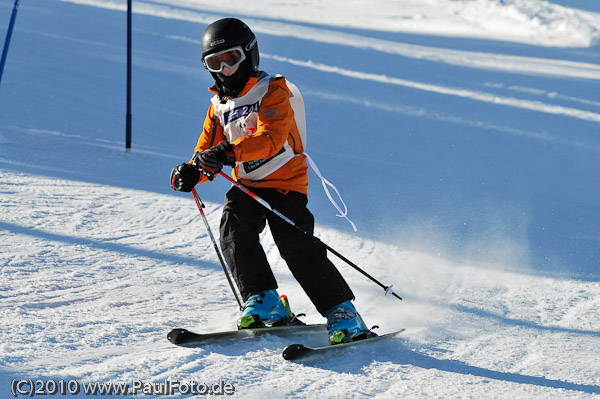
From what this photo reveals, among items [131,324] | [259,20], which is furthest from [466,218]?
[259,20]

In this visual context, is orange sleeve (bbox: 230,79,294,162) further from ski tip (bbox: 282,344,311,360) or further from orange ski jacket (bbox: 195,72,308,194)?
ski tip (bbox: 282,344,311,360)

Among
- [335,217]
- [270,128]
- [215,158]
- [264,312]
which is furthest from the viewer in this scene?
[335,217]

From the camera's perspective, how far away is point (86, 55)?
11.7 m

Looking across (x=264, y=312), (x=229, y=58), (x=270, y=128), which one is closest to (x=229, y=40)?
(x=229, y=58)

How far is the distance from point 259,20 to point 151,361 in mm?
15881

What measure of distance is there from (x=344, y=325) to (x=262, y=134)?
1.02 metres

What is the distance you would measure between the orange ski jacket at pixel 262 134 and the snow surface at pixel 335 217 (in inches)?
32.4

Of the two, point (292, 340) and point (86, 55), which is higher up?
point (86, 55)

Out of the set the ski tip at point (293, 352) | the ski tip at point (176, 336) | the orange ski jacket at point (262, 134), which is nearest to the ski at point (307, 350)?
Answer: the ski tip at point (293, 352)

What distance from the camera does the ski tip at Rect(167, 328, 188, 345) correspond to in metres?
3.12

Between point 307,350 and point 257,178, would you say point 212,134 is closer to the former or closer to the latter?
point 257,178

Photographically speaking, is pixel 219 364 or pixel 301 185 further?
pixel 301 185

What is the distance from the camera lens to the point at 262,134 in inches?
128

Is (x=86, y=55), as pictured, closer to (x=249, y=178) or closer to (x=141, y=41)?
(x=141, y=41)
